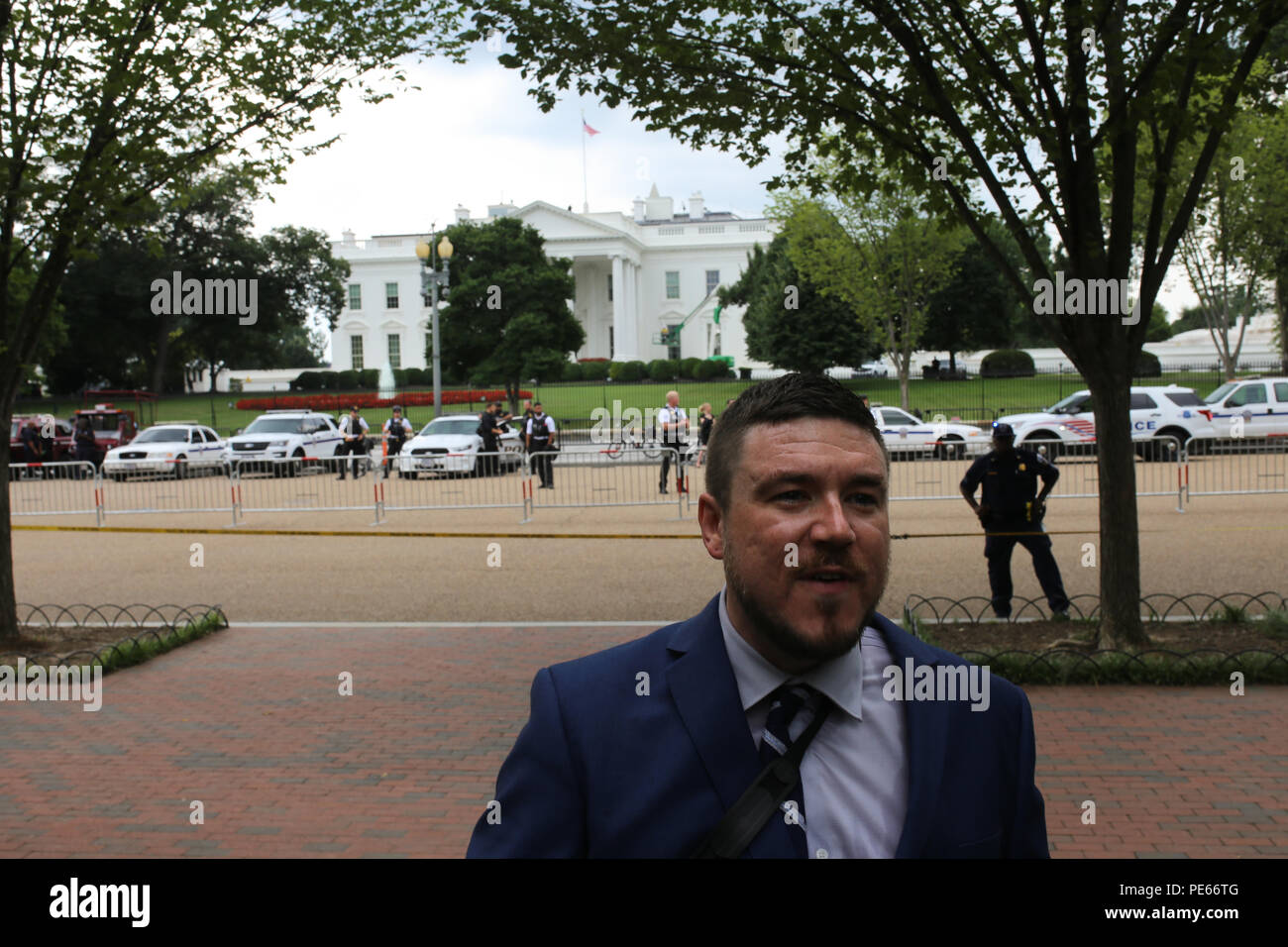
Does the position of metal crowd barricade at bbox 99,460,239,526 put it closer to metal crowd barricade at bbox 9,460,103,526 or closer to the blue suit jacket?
metal crowd barricade at bbox 9,460,103,526

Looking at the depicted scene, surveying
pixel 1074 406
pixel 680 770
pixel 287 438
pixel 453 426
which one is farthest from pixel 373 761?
pixel 287 438

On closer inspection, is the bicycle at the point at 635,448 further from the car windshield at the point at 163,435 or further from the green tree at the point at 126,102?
the green tree at the point at 126,102

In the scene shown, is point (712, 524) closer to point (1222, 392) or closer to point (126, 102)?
point (126, 102)

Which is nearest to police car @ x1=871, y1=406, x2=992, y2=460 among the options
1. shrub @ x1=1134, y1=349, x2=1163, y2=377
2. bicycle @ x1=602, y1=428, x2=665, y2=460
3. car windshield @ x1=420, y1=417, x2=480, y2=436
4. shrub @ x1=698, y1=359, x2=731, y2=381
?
bicycle @ x1=602, y1=428, x2=665, y2=460

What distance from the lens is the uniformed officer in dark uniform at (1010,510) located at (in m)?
9.91

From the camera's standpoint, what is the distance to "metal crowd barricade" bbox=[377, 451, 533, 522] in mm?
20531

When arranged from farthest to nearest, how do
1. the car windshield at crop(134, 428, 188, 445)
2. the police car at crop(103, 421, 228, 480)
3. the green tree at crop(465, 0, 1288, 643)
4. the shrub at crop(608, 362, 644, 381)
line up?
1. the shrub at crop(608, 362, 644, 381)
2. the car windshield at crop(134, 428, 188, 445)
3. the police car at crop(103, 421, 228, 480)
4. the green tree at crop(465, 0, 1288, 643)

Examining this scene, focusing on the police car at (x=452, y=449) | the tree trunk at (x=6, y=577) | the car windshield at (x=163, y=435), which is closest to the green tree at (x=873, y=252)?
the police car at (x=452, y=449)

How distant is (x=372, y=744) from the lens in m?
6.96

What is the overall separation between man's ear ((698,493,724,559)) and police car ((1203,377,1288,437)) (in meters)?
28.9

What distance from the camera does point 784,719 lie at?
1.89 meters

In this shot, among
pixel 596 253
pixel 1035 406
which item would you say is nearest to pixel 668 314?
pixel 596 253

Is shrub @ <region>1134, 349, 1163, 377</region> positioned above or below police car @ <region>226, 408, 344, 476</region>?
above

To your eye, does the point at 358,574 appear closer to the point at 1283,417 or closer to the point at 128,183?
the point at 128,183
